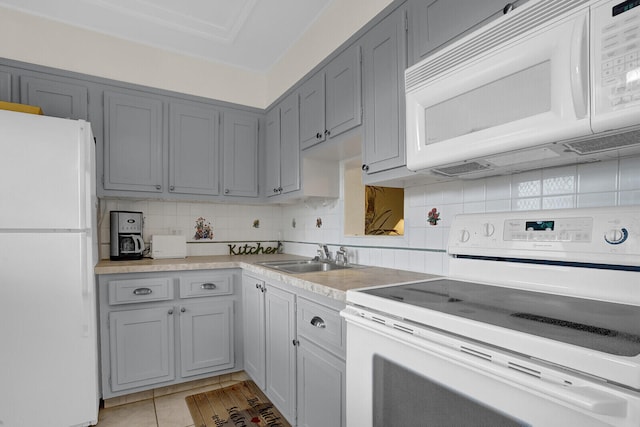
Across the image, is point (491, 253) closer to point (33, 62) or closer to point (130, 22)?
point (130, 22)

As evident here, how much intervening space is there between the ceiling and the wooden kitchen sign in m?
1.69

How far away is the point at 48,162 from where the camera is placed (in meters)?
1.73

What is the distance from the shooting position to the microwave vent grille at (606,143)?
2.78 feet

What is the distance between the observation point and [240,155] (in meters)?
2.82

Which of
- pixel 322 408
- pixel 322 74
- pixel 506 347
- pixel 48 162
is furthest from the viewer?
pixel 322 74

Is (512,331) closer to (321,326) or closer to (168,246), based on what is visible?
(321,326)

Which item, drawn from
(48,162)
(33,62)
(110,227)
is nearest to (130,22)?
(33,62)

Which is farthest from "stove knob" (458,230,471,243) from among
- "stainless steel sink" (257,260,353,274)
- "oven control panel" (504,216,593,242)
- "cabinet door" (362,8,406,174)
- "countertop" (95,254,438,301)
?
"stainless steel sink" (257,260,353,274)

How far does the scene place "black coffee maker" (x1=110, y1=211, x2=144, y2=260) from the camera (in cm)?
240

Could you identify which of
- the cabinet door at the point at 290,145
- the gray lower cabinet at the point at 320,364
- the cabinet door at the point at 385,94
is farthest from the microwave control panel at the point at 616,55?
the cabinet door at the point at 290,145

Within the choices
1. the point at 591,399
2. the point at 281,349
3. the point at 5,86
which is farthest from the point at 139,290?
the point at 591,399

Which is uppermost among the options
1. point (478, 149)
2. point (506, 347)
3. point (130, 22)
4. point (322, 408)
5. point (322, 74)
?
point (130, 22)

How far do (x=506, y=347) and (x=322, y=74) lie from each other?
180 centimetres

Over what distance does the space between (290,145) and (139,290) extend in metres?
1.41
